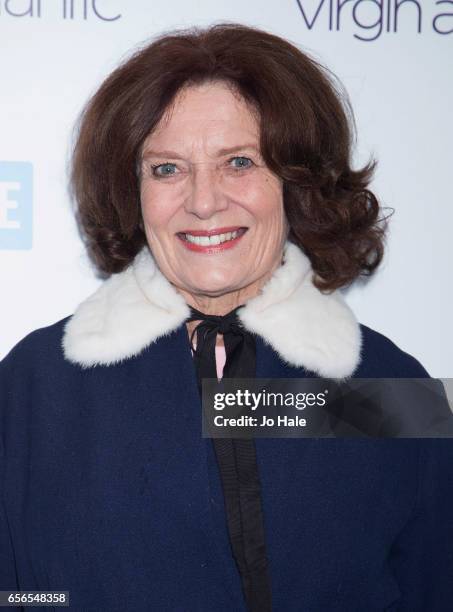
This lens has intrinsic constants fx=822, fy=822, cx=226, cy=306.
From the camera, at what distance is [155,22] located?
1754mm

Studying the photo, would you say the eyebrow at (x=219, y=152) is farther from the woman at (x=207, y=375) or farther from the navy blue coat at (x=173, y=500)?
the navy blue coat at (x=173, y=500)

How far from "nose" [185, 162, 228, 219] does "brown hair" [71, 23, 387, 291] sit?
0.34 feet

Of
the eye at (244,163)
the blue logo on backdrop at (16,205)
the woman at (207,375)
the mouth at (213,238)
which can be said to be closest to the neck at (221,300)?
the woman at (207,375)

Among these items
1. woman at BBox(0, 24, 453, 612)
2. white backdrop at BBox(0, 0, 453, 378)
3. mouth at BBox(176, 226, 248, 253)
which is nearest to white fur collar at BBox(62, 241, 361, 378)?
woman at BBox(0, 24, 453, 612)

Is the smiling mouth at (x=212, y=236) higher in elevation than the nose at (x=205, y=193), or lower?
lower

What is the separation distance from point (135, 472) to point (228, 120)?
652 mm

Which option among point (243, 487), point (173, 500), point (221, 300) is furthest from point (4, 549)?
point (221, 300)

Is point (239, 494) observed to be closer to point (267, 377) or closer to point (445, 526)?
point (267, 377)

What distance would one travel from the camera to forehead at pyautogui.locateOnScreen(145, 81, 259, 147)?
4.83 ft

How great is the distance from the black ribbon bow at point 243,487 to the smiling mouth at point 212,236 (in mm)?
156

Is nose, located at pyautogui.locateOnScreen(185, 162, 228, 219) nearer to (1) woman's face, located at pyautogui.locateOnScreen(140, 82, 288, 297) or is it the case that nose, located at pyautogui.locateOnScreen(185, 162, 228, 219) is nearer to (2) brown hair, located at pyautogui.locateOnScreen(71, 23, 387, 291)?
(1) woman's face, located at pyautogui.locateOnScreen(140, 82, 288, 297)

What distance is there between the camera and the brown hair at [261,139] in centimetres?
151

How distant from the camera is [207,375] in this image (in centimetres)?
154

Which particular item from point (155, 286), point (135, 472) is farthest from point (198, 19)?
point (135, 472)
